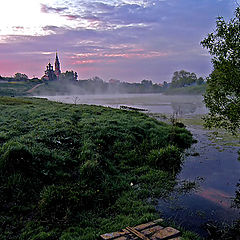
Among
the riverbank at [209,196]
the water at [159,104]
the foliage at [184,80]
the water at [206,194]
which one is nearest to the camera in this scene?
the riverbank at [209,196]

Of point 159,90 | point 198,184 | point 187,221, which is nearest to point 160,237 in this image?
point 187,221

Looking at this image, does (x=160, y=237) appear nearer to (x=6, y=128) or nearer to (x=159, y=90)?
(x=6, y=128)

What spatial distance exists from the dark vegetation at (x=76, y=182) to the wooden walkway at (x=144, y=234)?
0.53 metres

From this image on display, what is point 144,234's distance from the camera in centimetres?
535

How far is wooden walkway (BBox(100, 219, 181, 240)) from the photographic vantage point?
17.0ft

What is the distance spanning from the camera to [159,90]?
6845 inches

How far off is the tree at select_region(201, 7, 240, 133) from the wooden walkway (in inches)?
325

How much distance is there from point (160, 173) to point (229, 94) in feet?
21.4

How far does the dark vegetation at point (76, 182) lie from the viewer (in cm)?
624

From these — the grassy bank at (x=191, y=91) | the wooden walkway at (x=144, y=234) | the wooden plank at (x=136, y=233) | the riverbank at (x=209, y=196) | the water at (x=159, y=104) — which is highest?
the grassy bank at (x=191, y=91)

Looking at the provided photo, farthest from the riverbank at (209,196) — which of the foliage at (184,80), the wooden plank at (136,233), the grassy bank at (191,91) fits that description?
the foliage at (184,80)

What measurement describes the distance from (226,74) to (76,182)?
10.1 metres

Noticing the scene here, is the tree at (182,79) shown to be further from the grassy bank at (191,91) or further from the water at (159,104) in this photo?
the water at (159,104)

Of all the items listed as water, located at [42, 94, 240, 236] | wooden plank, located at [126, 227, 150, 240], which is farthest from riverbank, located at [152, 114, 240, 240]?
wooden plank, located at [126, 227, 150, 240]
